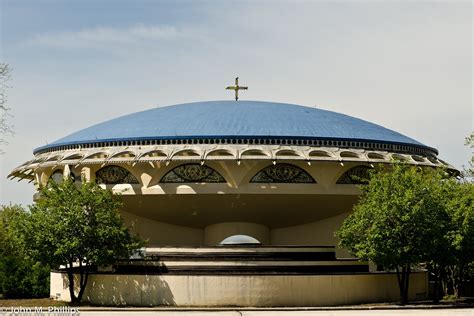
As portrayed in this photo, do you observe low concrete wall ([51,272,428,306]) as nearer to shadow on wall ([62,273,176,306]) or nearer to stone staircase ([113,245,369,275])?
shadow on wall ([62,273,176,306])

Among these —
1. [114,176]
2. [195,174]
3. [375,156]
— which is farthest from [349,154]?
[114,176]

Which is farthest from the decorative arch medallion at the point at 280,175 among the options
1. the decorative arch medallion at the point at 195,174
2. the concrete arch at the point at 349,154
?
the concrete arch at the point at 349,154

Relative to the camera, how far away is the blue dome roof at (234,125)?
47375 mm

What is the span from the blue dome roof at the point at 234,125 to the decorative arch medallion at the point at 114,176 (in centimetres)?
173

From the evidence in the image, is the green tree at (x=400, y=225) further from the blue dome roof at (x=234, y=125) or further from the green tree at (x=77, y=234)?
the green tree at (x=77, y=234)

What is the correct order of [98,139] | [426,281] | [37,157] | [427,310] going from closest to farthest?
[427,310]
[426,281]
[98,139]
[37,157]

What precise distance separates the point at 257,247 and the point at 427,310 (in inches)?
357

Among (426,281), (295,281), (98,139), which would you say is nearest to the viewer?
(295,281)

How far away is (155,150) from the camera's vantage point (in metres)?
45.6

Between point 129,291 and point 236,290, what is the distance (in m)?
5.16

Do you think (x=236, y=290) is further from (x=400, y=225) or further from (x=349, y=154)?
(x=349, y=154)

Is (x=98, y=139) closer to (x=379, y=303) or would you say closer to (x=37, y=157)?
(x=37, y=157)

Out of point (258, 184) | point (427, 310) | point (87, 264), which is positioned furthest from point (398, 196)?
point (87, 264)

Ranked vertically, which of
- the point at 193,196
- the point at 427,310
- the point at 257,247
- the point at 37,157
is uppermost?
the point at 37,157
